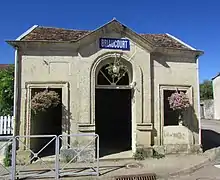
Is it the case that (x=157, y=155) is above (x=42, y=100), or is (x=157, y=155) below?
below

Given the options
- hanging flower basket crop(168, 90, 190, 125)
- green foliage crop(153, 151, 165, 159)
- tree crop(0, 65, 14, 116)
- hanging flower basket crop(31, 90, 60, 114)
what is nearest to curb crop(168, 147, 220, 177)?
green foliage crop(153, 151, 165, 159)

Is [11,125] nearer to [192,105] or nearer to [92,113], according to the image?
[92,113]

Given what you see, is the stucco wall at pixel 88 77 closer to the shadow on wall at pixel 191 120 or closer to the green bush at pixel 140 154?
the green bush at pixel 140 154

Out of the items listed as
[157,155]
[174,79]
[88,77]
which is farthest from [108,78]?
[157,155]

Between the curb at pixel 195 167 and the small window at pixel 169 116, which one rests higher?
the small window at pixel 169 116

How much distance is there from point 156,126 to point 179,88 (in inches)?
80.4

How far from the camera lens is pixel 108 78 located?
34.8 feet

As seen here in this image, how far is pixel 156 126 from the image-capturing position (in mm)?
10500

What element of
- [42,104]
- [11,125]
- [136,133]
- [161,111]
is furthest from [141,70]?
[11,125]

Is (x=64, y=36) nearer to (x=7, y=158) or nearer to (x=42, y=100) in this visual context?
(x=42, y=100)

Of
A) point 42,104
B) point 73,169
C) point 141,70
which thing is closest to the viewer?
point 73,169

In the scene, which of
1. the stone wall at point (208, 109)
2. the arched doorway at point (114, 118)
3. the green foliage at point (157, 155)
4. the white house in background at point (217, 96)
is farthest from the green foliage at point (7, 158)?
the stone wall at point (208, 109)

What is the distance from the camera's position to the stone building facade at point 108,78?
9672 millimetres

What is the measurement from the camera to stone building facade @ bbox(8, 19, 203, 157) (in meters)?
9.67
